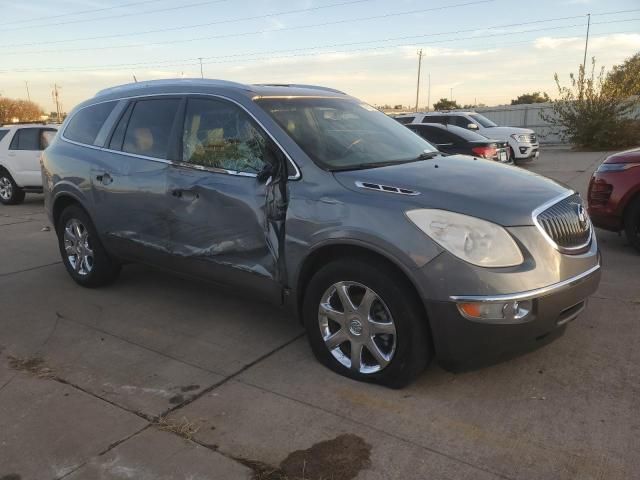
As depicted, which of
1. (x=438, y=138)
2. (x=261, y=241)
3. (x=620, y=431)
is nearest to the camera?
(x=620, y=431)

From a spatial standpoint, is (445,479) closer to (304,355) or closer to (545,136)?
(304,355)

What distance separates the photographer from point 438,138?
12273 mm

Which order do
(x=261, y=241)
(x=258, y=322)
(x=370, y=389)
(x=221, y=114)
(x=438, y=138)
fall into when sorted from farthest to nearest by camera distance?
(x=438, y=138), (x=258, y=322), (x=221, y=114), (x=261, y=241), (x=370, y=389)

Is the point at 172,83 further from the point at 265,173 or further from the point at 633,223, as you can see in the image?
the point at 633,223

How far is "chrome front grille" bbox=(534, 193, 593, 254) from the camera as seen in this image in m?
3.12

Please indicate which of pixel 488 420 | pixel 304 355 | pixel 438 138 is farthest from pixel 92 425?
pixel 438 138

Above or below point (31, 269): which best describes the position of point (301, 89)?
above

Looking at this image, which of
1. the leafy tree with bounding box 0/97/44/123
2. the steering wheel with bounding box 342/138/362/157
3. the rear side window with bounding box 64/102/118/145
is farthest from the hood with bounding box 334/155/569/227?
the leafy tree with bounding box 0/97/44/123

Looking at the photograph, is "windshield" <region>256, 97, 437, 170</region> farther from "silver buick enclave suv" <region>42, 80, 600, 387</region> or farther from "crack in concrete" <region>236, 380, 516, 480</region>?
"crack in concrete" <region>236, 380, 516, 480</region>

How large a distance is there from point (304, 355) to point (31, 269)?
3965 millimetres

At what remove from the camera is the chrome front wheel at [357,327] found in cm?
325

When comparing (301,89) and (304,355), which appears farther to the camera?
(301,89)

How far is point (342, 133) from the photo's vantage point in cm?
404

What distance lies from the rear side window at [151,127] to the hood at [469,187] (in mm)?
1688
